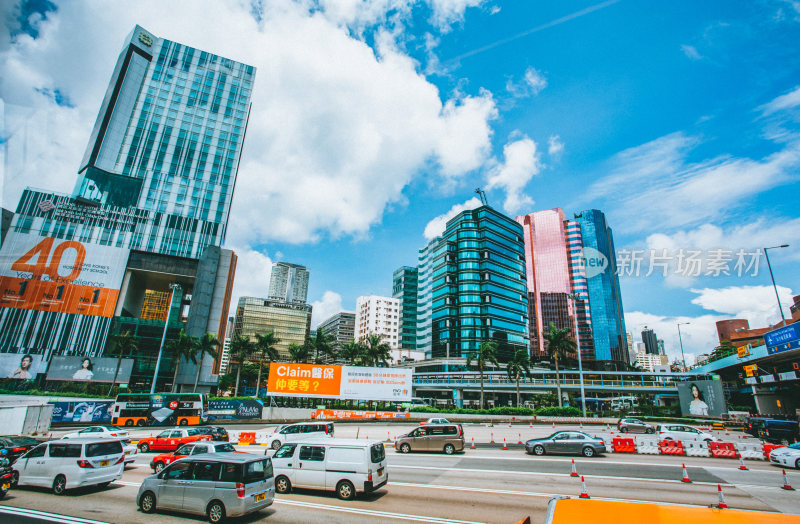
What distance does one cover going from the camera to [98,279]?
65812mm

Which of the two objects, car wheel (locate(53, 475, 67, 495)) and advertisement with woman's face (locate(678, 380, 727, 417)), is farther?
advertisement with woman's face (locate(678, 380, 727, 417))

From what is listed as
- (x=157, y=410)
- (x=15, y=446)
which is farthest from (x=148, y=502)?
(x=157, y=410)

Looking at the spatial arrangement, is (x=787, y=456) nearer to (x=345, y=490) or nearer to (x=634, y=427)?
(x=634, y=427)

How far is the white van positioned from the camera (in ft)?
41.4

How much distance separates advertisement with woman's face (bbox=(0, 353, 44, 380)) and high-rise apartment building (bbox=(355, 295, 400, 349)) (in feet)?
373

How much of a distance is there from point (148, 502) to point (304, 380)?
3515 cm

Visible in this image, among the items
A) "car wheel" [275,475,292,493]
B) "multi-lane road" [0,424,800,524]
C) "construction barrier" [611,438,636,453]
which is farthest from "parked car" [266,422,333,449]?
"construction barrier" [611,438,636,453]

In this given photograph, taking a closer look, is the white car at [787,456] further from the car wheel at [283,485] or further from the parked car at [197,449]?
the parked car at [197,449]

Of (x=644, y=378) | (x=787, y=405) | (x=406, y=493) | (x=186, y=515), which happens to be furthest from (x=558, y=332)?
(x=186, y=515)

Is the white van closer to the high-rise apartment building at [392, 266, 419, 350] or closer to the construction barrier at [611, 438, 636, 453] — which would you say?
the construction barrier at [611, 438, 636, 453]

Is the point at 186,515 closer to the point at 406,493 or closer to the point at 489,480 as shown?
the point at 406,493

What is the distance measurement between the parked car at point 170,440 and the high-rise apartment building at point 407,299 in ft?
423

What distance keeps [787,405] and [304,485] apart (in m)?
65.1

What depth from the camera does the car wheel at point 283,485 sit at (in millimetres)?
13516
